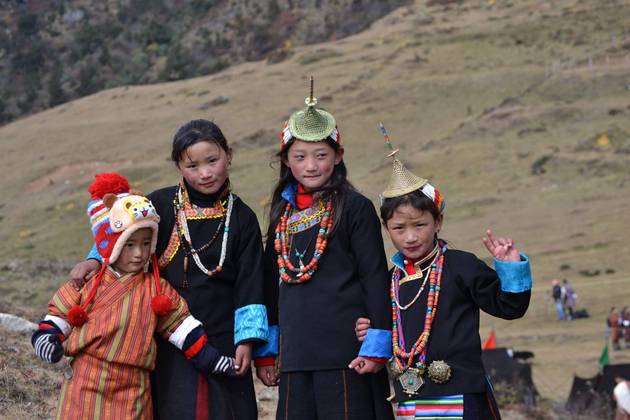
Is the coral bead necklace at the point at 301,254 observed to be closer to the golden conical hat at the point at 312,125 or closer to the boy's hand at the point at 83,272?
the golden conical hat at the point at 312,125

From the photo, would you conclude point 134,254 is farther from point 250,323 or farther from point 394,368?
point 394,368

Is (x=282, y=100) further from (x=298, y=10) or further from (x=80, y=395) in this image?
(x=80, y=395)

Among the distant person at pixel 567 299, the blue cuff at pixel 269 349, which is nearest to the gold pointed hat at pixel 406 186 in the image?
the blue cuff at pixel 269 349

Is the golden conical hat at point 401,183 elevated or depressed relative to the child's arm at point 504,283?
elevated

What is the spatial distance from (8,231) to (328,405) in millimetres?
26789

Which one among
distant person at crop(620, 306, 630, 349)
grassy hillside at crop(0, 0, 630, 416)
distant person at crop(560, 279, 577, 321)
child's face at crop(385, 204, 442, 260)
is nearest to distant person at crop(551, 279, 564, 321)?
distant person at crop(560, 279, 577, 321)

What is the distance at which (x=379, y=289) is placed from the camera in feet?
13.5

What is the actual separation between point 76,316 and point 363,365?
1118 mm

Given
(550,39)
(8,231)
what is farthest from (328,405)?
(550,39)

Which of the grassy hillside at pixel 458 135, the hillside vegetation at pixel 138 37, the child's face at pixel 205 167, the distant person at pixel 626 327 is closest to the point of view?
the child's face at pixel 205 167

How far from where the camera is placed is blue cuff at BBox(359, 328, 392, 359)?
157 inches

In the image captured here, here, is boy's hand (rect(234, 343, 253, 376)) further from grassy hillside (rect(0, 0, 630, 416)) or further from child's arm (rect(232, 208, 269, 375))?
grassy hillside (rect(0, 0, 630, 416))

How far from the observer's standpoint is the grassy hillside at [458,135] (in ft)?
61.1

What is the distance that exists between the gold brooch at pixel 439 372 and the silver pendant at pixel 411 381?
0.16 ft
